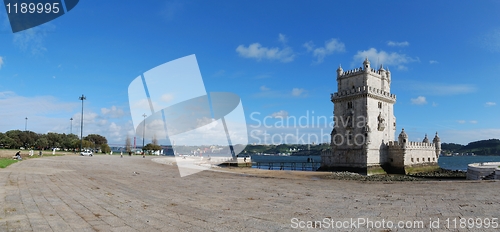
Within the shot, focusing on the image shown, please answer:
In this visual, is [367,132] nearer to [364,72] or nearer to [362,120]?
[362,120]

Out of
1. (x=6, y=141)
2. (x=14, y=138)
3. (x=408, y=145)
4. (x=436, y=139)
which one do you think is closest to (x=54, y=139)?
(x=14, y=138)

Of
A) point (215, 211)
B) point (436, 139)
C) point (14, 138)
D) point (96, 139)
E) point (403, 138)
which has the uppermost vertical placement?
point (403, 138)

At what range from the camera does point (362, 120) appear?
158ft

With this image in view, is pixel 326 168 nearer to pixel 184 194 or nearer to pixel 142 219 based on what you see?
pixel 184 194

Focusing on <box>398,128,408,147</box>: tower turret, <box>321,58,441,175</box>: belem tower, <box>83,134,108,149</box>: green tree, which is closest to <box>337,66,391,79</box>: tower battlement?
<box>321,58,441,175</box>: belem tower

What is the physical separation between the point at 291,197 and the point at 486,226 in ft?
22.5

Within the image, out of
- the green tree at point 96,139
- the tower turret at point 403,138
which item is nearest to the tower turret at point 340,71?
the tower turret at point 403,138

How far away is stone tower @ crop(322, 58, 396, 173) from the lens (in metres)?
47.7

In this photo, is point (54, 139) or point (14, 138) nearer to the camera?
point (14, 138)

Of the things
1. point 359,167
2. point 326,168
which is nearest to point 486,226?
point 359,167

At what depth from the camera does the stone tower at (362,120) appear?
4769 cm

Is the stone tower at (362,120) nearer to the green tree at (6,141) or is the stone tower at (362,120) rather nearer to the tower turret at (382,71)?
the tower turret at (382,71)

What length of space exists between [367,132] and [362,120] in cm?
225

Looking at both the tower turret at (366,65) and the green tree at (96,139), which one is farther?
the green tree at (96,139)
